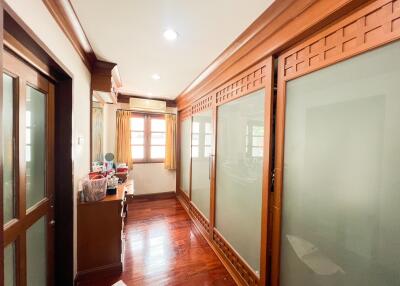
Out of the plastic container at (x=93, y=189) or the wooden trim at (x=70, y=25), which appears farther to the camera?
the plastic container at (x=93, y=189)

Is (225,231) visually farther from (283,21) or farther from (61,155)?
(283,21)

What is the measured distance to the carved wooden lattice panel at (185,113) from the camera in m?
3.78

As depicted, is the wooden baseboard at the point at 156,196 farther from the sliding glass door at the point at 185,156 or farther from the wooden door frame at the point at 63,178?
the wooden door frame at the point at 63,178

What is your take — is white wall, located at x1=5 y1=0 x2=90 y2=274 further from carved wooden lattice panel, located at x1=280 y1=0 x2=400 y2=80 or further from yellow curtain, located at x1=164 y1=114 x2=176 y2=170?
yellow curtain, located at x1=164 y1=114 x2=176 y2=170

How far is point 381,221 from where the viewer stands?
2.90ft

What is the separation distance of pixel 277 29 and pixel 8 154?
6.60ft

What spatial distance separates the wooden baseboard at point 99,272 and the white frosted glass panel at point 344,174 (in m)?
1.79

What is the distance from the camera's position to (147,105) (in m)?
4.20

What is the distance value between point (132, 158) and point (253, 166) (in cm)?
342

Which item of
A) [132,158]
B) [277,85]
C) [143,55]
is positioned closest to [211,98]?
[143,55]

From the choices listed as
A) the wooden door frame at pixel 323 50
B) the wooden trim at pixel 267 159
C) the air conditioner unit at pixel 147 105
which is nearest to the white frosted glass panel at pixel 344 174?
the wooden door frame at pixel 323 50

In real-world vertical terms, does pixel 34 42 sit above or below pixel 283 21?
below

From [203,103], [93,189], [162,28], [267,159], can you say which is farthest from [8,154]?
[203,103]

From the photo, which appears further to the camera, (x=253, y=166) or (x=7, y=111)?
(x=253, y=166)
